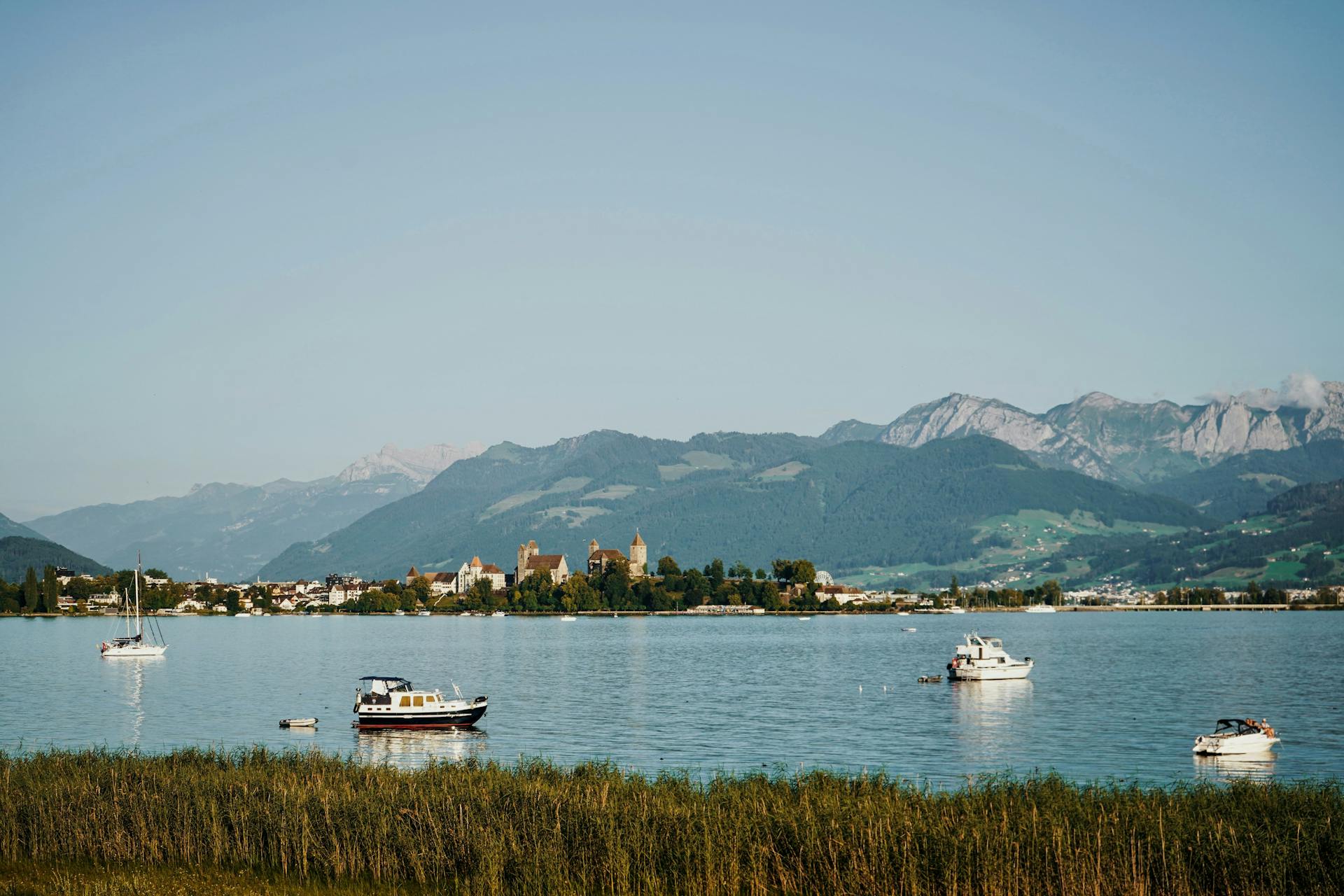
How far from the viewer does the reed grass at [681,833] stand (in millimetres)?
27703

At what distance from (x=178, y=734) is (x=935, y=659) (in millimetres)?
90014

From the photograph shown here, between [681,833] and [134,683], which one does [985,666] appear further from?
[681,833]

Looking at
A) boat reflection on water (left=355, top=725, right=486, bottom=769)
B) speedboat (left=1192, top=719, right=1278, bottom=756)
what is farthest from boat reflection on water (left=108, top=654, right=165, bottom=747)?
speedboat (left=1192, top=719, right=1278, bottom=756)

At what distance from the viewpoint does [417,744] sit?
63625 millimetres

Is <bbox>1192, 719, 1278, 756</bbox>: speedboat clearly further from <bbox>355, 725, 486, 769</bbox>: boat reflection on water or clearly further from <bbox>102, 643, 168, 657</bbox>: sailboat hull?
<bbox>102, 643, 168, 657</bbox>: sailboat hull

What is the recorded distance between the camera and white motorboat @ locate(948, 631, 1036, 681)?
339 ft

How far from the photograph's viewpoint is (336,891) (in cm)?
2967

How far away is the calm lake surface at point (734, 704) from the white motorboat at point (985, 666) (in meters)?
1.33

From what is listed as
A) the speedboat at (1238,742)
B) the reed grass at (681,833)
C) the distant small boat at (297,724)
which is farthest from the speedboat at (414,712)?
the speedboat at (1238,742)

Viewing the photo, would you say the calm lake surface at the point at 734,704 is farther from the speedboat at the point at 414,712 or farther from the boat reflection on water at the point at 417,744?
the speedboat at the point at 414,712

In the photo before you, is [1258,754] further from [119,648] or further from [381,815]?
[119,648]

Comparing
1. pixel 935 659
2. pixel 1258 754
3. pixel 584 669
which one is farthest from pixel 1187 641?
pixel 1258 754

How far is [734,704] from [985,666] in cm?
3064

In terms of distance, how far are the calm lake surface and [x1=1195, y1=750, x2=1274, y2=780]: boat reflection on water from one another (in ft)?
0.74
